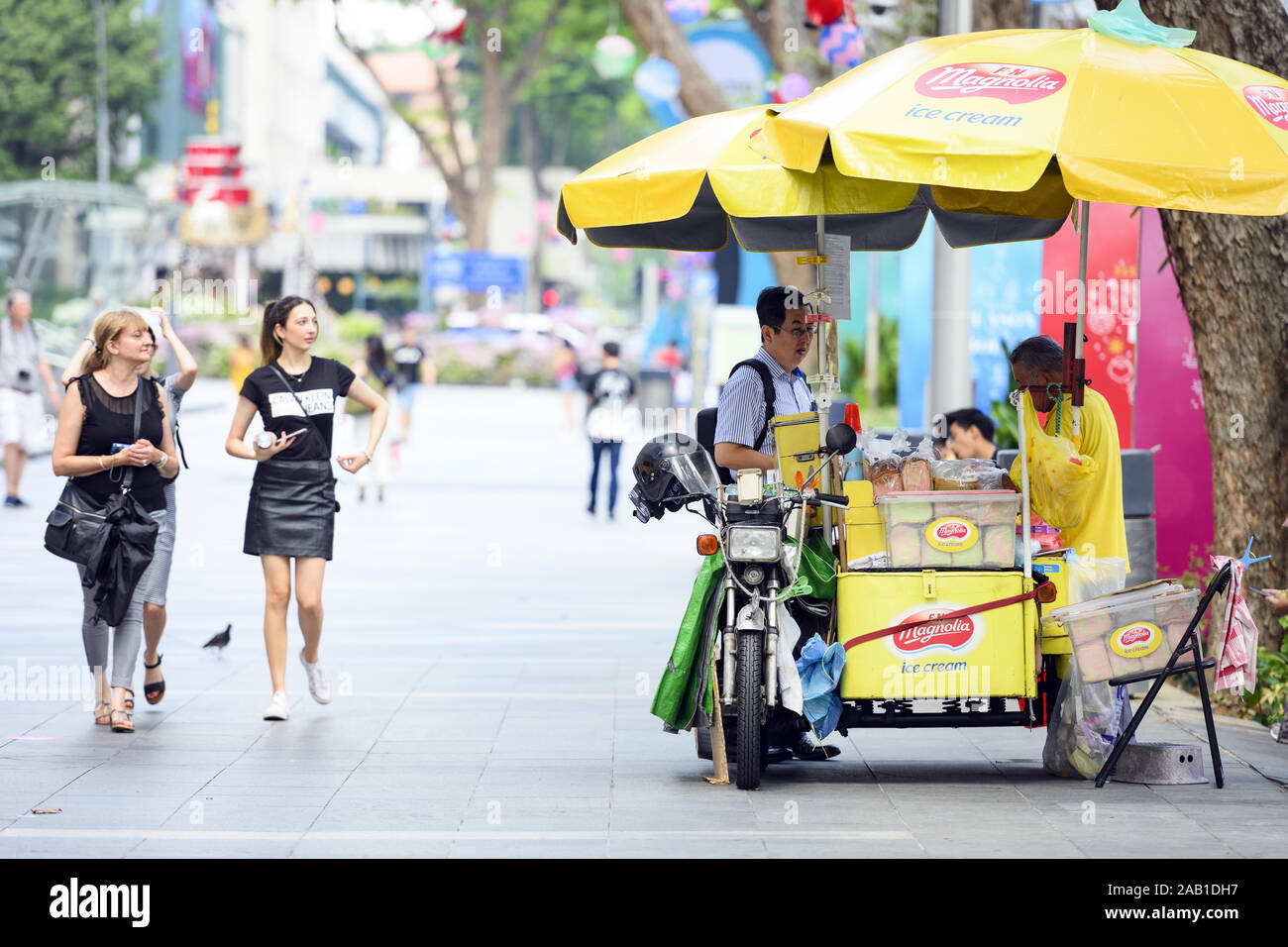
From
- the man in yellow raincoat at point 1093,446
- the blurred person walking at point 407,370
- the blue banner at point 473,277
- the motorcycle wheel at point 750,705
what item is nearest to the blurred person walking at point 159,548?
the motorcycle wheel at point 750,705

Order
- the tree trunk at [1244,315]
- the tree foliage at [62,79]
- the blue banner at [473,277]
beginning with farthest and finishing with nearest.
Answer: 1. the blue banner at [473,277]
2. the tree foliage at [62,79]
3. the tree trunk at [1244,315]

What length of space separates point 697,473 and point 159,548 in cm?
271

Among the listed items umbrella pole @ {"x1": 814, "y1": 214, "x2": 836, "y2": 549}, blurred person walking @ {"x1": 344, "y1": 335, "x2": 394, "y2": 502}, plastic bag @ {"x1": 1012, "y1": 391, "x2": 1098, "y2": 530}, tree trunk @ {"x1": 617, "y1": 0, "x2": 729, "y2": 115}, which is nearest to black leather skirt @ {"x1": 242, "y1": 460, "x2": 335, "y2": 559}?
umbrella pole @ {"x1": 814, "y1": 214, "x2": 836, "y2": 549}

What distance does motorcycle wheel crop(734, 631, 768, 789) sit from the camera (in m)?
6.11

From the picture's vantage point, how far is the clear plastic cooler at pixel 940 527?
20.9 feet

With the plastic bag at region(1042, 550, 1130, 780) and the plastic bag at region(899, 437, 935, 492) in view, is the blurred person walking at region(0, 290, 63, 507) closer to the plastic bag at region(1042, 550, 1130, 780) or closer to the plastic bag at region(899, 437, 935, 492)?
the plastic bag at region(899, 437, 935, 492)

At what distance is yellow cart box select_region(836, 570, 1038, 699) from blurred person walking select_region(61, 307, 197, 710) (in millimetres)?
3112

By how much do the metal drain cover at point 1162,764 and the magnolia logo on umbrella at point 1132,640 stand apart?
1.46 ft

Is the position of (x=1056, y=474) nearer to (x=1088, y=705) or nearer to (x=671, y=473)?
(x=1088, y=705)

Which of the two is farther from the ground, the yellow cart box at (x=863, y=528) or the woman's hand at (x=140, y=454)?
the woman's hand at (x=140, y=454)

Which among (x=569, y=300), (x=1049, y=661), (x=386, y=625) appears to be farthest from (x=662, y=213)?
(x=569, y=300)

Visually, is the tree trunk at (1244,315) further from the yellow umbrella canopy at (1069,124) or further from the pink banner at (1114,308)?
the pink banner at (1114,308)

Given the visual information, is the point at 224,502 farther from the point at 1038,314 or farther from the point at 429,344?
the point at 429,344

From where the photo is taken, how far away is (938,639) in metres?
6.30
